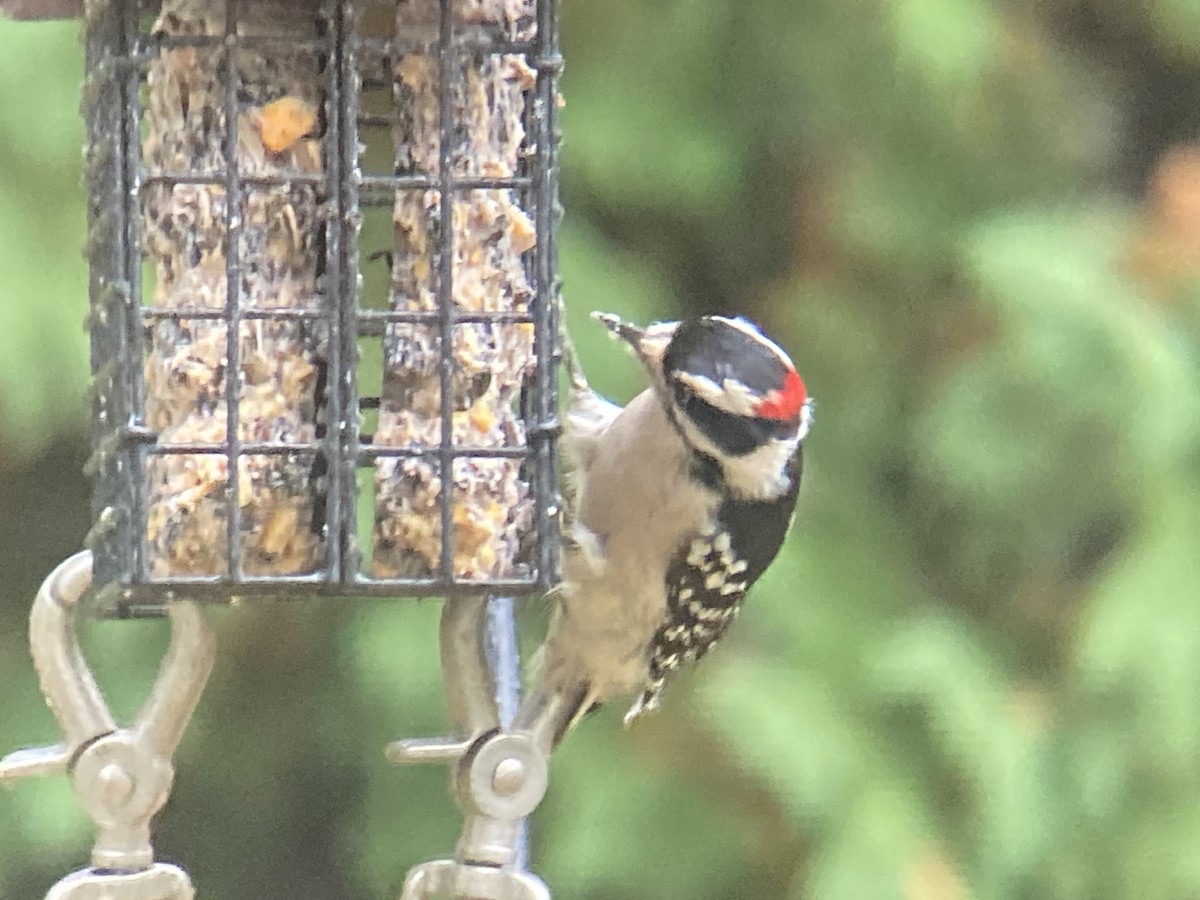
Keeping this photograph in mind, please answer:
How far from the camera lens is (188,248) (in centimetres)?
109

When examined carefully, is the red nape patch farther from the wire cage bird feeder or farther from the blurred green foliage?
the blurred green foliage

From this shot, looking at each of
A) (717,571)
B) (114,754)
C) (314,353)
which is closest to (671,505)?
(717,571)

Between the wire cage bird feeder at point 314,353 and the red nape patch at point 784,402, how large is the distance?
32cm

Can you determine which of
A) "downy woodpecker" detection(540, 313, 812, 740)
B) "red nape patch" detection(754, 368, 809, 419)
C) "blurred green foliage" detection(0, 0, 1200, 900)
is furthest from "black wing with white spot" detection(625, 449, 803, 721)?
"blurred green foliage" detection(0, 0, 1200, 900)

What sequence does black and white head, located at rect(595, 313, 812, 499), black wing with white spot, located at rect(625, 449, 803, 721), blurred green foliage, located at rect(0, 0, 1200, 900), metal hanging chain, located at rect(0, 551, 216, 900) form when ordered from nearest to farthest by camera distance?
metal hanging chain, located at rect(0, 551, 216, 900) → black and white head, located at rect(595, 313, 812, 499) → black wing with white spot, located at rect(625, 449, 803, 721) → blurred green foliage, located at rect(0, 0, 1200, 900)

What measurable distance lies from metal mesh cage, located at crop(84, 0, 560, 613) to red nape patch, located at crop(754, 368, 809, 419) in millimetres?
327

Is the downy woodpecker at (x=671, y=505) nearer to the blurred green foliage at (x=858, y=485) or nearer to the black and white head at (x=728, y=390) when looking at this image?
the black and white head at (x=728, y=390)

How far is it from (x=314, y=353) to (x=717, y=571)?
55 centimetres

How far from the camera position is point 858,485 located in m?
2.02

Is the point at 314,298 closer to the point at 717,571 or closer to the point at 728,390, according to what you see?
the point at 728,390

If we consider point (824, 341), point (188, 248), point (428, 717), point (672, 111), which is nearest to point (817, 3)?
point (672, 111)

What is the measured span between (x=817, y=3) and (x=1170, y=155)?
508 millimetres

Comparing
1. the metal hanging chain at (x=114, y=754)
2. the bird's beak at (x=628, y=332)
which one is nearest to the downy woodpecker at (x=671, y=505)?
the bird's beak at (x=628, y=332)

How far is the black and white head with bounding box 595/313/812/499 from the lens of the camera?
55.0 inches
